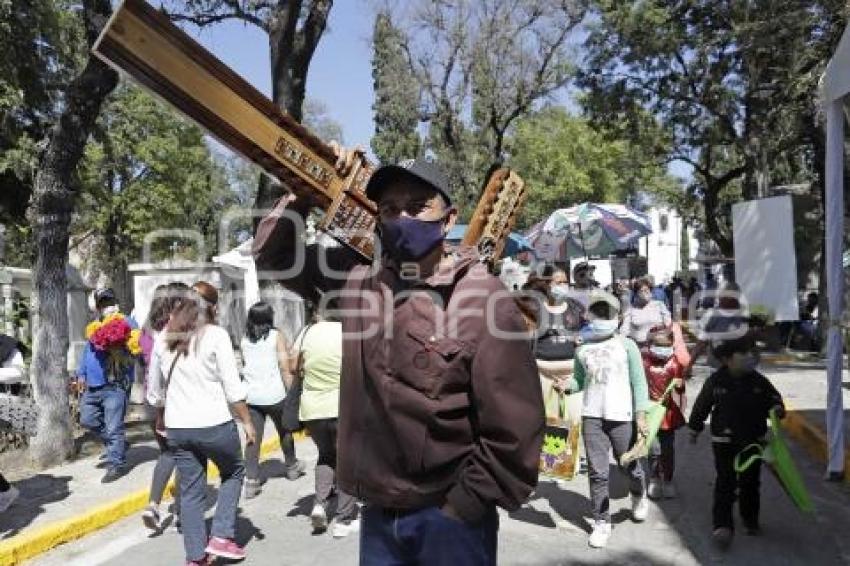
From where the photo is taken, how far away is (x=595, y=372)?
579 cm

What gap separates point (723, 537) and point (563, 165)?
135ft

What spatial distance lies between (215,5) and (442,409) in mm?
11169

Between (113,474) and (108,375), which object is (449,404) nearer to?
(113,474)

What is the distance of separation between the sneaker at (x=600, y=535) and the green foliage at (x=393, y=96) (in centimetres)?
1759

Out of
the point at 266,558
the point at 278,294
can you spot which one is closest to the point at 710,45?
the point at 278,294

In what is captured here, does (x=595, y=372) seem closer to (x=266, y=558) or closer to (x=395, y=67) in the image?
(x=266, y=558)

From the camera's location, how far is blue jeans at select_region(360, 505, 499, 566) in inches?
95.3

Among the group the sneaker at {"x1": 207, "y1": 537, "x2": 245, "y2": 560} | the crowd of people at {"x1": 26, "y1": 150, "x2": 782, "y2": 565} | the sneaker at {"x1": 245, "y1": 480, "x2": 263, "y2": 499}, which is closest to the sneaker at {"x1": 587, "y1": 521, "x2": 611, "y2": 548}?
the crowd of people at {"x1": 26, "y1": 150, "x2": 782, "y2": 565}

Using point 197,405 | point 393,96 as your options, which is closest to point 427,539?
point 197,405

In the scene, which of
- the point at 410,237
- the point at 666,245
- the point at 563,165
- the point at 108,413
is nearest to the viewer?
the point at 410,237

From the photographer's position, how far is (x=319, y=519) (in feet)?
19.4

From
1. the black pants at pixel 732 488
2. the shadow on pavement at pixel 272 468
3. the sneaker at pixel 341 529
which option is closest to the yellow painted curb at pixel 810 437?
the black pants at pixel 732 488

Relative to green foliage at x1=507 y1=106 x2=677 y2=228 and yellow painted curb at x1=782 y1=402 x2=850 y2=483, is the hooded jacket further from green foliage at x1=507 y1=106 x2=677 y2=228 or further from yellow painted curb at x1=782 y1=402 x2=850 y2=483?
green foliage at x1=507 y1=106 x2=677 y2=228

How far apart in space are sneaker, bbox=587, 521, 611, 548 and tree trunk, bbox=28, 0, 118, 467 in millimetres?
5372
